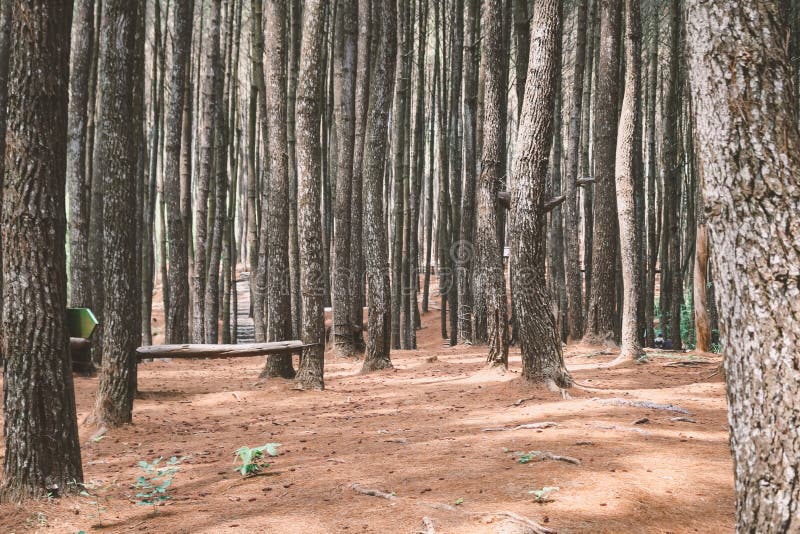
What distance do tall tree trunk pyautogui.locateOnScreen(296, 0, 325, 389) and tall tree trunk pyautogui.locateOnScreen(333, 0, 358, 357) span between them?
1.99 metres

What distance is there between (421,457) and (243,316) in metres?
17.4

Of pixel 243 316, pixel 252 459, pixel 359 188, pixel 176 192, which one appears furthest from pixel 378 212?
pixel 243 316

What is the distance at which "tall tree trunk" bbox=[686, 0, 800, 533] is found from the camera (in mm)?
1908

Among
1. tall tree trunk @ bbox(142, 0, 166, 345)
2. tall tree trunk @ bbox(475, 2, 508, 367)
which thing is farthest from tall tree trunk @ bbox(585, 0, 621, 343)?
tall tree trunk @ bbox(142, 0, 166, 345)

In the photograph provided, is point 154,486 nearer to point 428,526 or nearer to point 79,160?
point 428,526

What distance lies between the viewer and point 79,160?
8500 millimetres

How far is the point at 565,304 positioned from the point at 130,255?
404 inches

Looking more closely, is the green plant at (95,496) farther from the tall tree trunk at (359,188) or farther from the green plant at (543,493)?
the tall tree trunk at (359,188)

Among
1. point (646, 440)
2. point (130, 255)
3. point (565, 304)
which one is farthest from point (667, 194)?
point (130, 255)

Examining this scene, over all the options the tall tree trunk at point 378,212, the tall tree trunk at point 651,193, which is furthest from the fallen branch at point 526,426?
the tall tree trunk at point 651,193

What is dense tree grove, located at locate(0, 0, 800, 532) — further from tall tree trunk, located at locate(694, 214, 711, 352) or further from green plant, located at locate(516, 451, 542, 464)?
green plant, located at locate(516, 451, 542, 464)

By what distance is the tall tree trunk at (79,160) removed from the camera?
8156mm

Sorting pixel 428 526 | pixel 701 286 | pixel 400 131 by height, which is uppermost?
Result: pixel 400 131

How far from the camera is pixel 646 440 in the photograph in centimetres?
414
